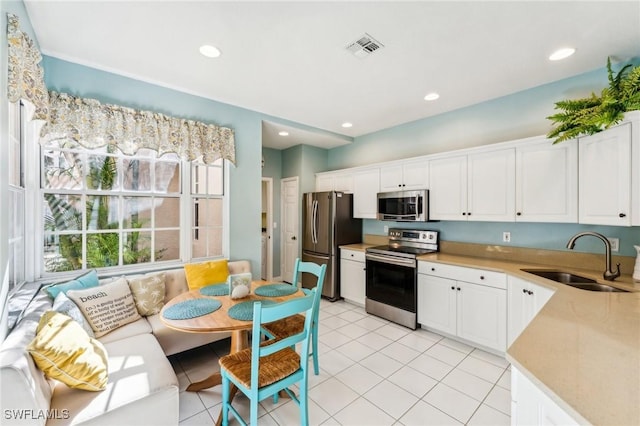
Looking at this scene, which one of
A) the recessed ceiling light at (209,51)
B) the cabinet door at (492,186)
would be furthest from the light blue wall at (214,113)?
the cabinet door at (492,186)

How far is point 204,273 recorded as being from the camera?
9.39 ft

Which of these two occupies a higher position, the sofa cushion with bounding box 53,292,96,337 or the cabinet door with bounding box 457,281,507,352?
the sofa cushion with bounding box 53,292,96,337

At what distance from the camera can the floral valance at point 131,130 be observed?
90.7 inches

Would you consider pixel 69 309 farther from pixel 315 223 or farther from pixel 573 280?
pixel 573 280

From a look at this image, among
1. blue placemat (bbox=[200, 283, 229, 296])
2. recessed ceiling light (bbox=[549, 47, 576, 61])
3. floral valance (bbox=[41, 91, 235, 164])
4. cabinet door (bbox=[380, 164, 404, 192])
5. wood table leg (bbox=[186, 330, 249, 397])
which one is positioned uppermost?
recessed ceiling light (bbox=[549, 47, 576, 61])

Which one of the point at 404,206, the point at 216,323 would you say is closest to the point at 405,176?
the point at 404,206

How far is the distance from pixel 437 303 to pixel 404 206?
128cm

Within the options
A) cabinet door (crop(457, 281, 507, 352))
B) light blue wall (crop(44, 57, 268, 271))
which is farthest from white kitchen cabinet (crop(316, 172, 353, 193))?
cabinet door (crop(457, 281, 507, 352))

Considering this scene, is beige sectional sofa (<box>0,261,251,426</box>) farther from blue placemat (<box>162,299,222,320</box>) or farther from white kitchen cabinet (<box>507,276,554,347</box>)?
white kitchen cabinet (<box>507,276,554,347</box>)

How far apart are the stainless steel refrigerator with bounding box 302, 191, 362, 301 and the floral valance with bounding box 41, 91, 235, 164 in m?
1.67

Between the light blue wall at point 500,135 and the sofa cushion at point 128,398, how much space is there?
10.9 ft

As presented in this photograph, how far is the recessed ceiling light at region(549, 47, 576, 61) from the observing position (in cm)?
219

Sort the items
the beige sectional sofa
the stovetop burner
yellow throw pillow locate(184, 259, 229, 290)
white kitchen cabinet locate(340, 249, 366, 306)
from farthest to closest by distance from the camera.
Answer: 1. white kitchen cabinet locate(340, 249, 366, 306)
2. the stovetop burner
3. yellow throw pillow locate(184, 259, 229, 290)
4. the beige sectional sofa

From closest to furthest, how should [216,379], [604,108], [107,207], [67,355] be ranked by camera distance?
1. [67,355]
2. [604,108]
3. [216,379]
4. [107,207]
